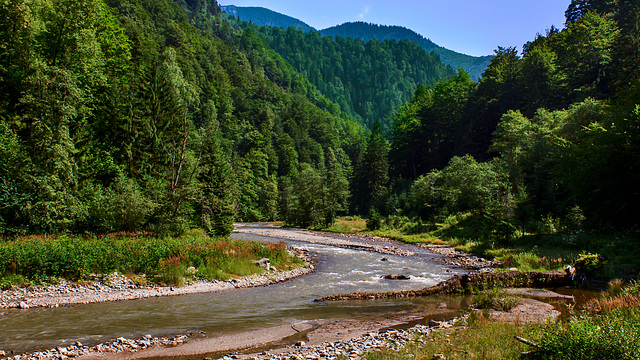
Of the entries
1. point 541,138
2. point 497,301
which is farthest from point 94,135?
point 541,138

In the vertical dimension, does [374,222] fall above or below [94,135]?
below

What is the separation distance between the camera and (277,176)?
128875mm

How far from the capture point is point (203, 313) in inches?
593

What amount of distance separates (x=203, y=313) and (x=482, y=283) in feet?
42.9

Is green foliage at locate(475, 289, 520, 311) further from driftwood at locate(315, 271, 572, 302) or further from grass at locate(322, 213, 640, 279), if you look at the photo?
grass at locate(322, 213, 640, 279)

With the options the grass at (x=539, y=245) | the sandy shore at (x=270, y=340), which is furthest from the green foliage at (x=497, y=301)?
the grass at (x=539, y=245)

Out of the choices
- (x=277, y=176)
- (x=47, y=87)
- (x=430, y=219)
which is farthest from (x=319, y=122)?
(x=47, y=87)

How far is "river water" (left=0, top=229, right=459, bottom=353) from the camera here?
12.0 meters

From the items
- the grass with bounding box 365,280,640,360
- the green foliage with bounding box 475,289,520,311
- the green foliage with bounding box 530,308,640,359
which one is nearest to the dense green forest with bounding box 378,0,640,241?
the green foliage with bounding box 475,289,520,311

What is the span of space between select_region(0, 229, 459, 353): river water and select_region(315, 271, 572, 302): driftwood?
941mm

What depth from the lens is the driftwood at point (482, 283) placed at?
1775cm

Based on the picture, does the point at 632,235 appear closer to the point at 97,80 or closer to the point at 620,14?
the point at 97,80

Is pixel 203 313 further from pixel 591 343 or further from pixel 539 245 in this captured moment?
pixel 539 245

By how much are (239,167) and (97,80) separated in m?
62.4
